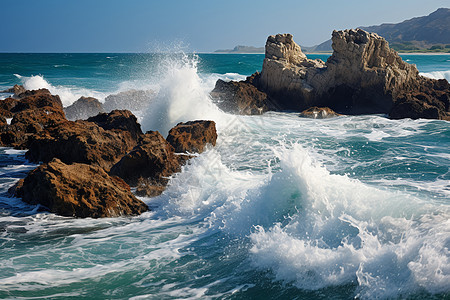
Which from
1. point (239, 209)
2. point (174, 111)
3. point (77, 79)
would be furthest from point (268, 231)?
point (77, 79)

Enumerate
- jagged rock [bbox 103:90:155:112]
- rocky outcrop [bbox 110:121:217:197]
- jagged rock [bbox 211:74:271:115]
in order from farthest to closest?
jagged rock [bbox 103:90:155:112] → jagged rock [bbox 211:74:271:115] → rocky outcrop [bbox 110:121:217:197]

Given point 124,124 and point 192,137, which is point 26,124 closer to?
point 124,124

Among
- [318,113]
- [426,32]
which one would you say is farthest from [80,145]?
[426,32]

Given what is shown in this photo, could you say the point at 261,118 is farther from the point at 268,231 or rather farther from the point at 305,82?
the point at 268,231

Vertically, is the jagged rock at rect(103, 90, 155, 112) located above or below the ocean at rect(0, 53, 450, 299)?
above

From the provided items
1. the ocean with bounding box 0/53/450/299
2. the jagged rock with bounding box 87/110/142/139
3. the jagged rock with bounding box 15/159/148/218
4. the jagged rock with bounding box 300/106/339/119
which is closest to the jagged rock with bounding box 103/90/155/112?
the jagged rock with bounding box 300/106/339/119

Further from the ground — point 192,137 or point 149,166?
point 192,137

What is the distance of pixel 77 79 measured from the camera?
36656 mm

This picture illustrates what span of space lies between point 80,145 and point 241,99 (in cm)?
999

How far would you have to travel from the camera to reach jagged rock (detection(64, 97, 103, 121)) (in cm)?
1709

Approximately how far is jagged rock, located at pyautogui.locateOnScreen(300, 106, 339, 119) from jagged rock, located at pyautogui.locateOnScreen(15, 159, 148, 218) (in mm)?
11386

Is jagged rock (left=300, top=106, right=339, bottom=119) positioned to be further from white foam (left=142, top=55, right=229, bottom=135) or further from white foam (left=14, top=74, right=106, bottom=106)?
white foam (left=14, top=74, right=106, bottom=106)

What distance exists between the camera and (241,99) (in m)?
18.1

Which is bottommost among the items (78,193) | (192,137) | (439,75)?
(78,193)
